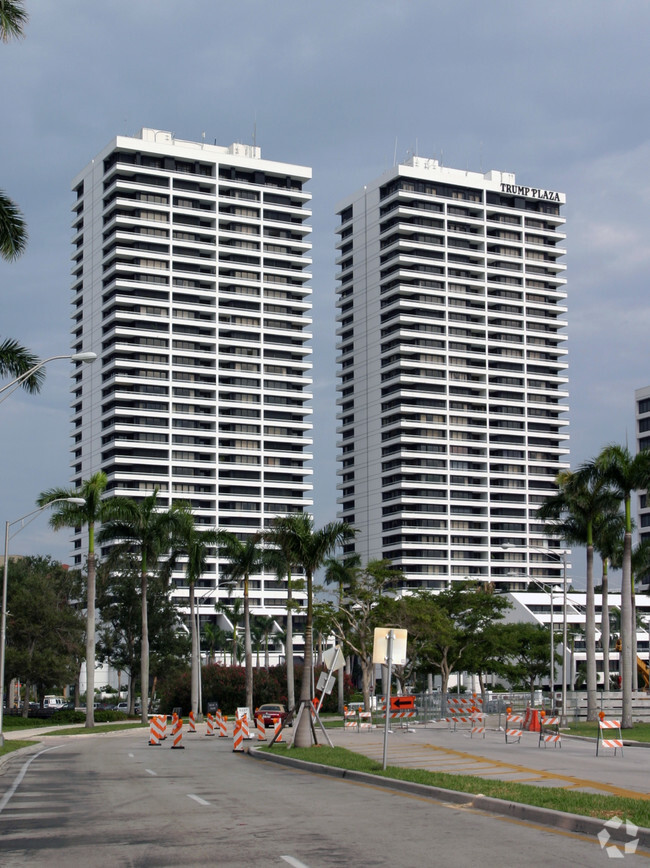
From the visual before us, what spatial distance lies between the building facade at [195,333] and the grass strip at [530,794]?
123708 mm

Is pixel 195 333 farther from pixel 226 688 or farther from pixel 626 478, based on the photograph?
pixel 626 478

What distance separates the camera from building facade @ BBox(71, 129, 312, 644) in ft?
Answer: 484

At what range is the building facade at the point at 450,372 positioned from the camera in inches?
6225

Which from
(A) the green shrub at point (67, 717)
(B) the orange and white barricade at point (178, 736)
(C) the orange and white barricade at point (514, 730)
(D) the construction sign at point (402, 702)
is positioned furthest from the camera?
(A) the green shrub at point (67, 717)

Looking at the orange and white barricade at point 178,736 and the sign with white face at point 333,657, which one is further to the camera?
the orange and white barricade at point 178,736

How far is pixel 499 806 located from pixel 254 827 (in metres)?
3.47

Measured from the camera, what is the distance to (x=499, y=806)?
15.3 m

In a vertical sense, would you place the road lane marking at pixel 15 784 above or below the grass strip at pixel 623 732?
above

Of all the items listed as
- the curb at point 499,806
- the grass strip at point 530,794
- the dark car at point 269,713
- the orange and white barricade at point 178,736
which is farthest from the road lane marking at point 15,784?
the dark car at point 269,713

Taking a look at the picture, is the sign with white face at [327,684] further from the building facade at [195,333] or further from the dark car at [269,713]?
the building facade at [195,333]

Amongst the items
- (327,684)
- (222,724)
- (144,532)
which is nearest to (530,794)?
(327,684)

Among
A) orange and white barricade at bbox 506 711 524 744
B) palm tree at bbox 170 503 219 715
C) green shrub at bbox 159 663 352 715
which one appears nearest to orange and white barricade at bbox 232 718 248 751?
orange and white barricade at bbox 506 711 524 744

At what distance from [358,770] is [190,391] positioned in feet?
431

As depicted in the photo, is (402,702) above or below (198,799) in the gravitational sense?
below
